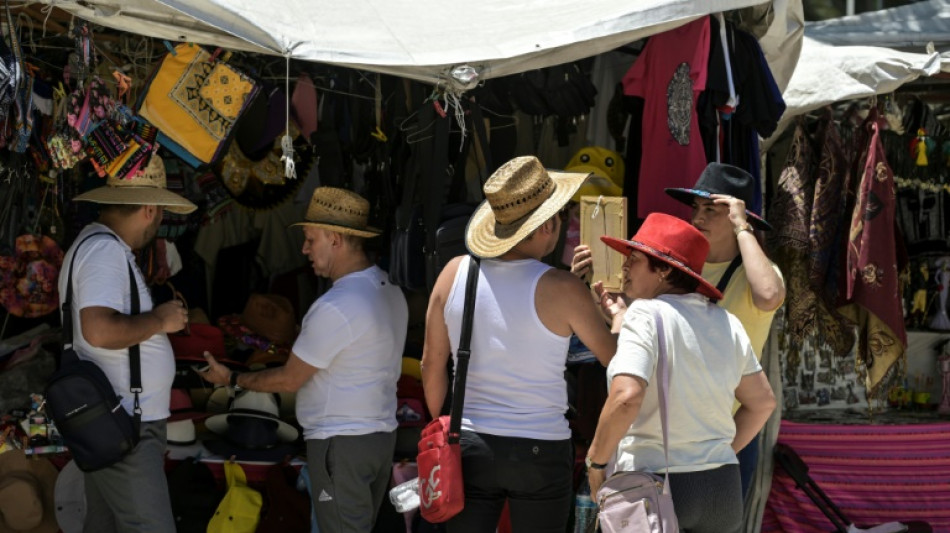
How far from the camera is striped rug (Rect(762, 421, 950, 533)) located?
5293 mm

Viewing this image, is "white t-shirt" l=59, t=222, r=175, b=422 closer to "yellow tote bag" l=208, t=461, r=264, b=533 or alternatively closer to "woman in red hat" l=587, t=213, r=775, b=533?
"yellow tote bag" l=208, t=461, r=264, b=533

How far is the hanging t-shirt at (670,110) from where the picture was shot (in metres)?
4.45

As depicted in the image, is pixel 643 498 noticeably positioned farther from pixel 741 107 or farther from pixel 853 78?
pixel 853 78

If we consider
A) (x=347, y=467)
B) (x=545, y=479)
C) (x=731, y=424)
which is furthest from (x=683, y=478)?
(x=347, y=467)

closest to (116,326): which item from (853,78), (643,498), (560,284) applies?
(560,284)

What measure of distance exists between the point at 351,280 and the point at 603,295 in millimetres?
957

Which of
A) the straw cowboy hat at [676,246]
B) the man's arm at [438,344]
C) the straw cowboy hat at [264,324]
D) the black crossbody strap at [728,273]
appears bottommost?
the straw cowboy hat at [264,324]

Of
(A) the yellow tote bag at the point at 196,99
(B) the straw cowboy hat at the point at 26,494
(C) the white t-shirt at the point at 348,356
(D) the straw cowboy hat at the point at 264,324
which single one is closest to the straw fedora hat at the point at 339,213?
(C) the white t-shirt at the point at 348,356

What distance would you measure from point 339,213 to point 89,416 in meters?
1.18

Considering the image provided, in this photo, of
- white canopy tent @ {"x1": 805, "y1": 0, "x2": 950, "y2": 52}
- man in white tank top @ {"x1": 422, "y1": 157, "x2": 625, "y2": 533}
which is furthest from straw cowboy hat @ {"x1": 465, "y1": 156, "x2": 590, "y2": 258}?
white canopy tent @ {"x1": 805, "y1": 0, "x2": 950, "y2": 52}

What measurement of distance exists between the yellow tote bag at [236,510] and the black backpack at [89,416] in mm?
987

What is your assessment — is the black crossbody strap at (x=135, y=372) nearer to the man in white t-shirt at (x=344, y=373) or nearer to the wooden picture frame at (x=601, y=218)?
the man in white t-shirt at (x=344, y=373)

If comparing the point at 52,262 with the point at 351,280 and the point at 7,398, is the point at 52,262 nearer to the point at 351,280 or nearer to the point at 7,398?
the point at 7,398

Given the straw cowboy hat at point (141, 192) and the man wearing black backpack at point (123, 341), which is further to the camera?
the straw cowboy hat at point (141, 192)
